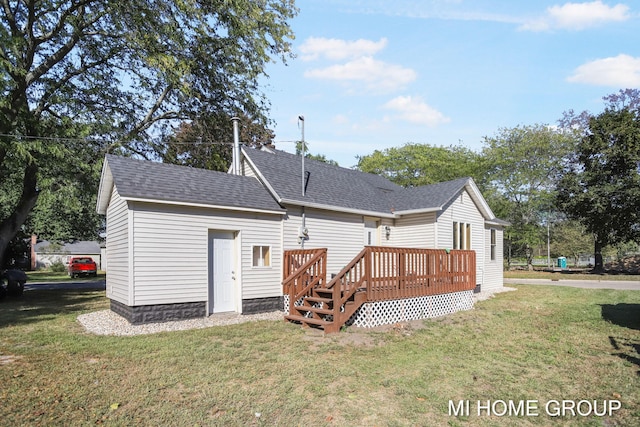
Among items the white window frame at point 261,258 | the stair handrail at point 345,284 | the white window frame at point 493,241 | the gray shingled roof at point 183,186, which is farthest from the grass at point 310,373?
the white window frame at point 493,241

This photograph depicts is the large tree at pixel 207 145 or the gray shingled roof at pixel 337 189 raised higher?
the large tree at pixel 207 145

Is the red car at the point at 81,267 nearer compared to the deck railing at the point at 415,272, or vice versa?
the deck railing at the point at 415,272

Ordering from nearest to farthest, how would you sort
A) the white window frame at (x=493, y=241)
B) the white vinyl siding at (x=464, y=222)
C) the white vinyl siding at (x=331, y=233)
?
the white vinyl siding at (x=331, y=233), the white vinyl siding at (x=464, y=222), the white window frame at (x=493, y=241)

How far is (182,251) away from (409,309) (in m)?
5.99

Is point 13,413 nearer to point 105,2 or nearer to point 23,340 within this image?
point 23,340

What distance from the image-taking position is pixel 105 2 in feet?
48.1

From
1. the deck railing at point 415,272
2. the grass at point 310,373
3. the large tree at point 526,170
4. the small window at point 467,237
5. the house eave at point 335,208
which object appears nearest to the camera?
the grass at point 310,373

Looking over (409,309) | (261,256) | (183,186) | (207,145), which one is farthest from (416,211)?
(207,145)

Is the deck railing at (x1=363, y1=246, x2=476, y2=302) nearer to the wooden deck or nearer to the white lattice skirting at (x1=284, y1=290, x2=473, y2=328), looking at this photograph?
the wooden deck

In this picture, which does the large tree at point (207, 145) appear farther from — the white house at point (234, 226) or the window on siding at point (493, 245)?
the window on siding at point (493, 245)

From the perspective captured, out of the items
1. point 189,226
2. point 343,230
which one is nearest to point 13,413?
point 189,226

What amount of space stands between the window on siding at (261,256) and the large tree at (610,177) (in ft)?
83.9

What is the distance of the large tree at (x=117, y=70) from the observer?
1419 centimetres

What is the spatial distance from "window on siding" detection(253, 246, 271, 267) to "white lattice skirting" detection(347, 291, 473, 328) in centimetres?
334
